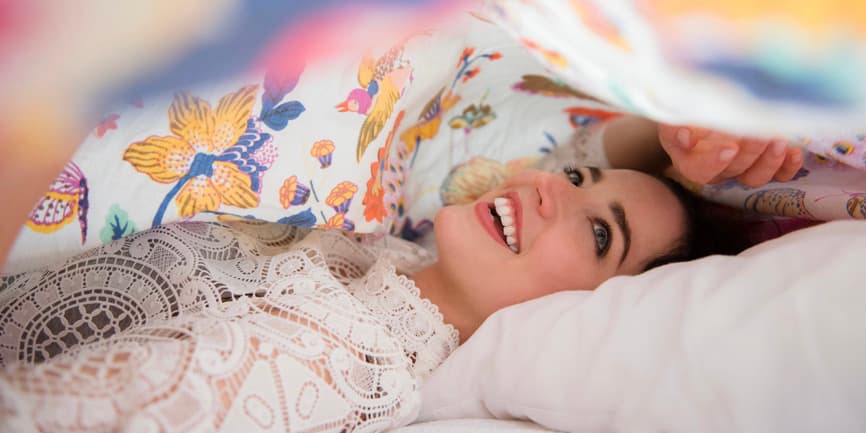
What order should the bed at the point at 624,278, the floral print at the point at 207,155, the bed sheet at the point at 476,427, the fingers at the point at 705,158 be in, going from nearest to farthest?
1. the bed at the point at 624,278
2. the floral print at the point at 207,155
3. the bed sheet at the point at 476,427
4. the fingers at the point at 705,158

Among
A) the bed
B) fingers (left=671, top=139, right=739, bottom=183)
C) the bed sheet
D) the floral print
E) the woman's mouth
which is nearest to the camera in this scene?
the bed

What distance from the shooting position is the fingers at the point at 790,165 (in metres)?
1.00

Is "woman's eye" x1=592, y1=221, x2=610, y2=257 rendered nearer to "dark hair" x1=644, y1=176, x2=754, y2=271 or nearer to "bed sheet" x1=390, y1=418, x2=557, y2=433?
"dark hair" x1=644, y1=176, x2=754, y2=271

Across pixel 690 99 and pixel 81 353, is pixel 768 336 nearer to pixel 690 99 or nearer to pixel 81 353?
pixel 690 99

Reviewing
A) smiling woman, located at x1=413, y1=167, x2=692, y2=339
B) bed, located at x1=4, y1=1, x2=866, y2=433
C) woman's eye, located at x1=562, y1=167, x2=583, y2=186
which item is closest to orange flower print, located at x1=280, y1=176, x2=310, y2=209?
bed, located at x1=4, y1=1, x2=866, y2=433

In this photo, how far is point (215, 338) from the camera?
74 centimetres

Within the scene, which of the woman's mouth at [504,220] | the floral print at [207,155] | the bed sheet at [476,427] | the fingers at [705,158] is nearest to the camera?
the floral print at [207,155]

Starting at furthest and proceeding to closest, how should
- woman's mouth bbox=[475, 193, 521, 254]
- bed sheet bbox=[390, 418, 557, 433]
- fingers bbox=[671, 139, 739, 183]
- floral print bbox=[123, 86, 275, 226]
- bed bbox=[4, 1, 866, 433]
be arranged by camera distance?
woman's mouth bbox=[475, 193, 521, 254]
fingers bbox=[671, 139, 739, 183]
bed sheet bbox=[390, 418, 557, 433]
floral print bbox=[123, 86, 275, 226]
bed bbox=[4, 1, 866, 433]

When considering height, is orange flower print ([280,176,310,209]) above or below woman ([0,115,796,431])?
above

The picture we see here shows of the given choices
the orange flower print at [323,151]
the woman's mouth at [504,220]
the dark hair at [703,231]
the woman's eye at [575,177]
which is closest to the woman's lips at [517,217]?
the woman's mouth at [504,220]

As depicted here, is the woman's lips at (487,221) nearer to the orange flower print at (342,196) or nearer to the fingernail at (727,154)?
the orange flower print at (342,196)

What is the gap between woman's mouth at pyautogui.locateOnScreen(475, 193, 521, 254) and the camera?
3.49 ft

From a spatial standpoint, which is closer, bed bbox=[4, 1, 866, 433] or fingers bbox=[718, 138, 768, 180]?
bed bbox=[4, 1, 866, 433]

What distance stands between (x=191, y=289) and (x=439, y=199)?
64cm
